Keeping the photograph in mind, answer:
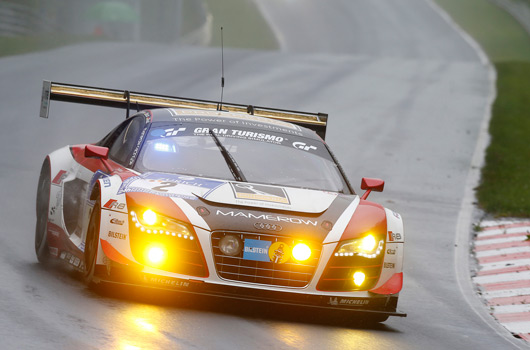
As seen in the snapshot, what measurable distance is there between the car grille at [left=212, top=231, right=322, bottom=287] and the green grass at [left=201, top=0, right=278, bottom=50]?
3758 cm

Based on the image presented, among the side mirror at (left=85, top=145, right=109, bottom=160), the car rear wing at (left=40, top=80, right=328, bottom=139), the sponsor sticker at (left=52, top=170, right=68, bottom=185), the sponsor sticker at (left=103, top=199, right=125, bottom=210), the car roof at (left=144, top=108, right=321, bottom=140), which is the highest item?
the car rear wing at (left=40, top=80, right=328, bottom=139)

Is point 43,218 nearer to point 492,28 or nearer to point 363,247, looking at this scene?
point 363,247

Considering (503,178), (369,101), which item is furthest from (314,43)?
(503,178)

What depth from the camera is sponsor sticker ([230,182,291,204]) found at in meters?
6.96

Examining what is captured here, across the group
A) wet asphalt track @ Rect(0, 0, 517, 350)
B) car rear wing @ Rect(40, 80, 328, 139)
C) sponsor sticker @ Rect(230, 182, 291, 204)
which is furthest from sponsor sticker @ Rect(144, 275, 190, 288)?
car rear wing @ Rect(40, 80, 328, 139)

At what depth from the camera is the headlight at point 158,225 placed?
664cm

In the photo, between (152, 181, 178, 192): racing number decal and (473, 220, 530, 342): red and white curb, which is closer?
(152, 181, 178, 192): racing number decal

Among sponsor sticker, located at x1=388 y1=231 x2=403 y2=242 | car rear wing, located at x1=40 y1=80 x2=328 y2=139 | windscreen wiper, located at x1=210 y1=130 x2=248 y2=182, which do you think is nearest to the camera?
sponsor sticker, located at x1=388 y1=231 x2=403 y2=242

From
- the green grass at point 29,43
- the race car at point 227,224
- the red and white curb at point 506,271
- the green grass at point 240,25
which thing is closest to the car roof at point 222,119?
the race car at point 227,224

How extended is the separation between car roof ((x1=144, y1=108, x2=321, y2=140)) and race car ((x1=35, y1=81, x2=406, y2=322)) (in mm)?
89

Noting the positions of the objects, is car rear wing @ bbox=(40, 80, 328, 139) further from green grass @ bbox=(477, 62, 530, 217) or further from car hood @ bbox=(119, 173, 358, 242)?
green grass @ bbox=(477, 62, 530, 217)

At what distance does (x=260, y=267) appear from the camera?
6.68 meters

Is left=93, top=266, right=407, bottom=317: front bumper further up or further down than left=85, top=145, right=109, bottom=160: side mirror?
further down

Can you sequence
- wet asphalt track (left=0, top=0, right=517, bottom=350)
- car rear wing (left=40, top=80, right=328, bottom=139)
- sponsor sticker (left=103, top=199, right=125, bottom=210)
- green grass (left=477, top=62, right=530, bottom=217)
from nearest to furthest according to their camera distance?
1. wet asphalt track (left=0, top=0, right=517, bottom=350)
2. sponsor sticker (left=103, top=199, right=125, bottom=210)
3. car rear wing (left=40, top=80, right=328, bottom=139)
4. green grass (left=477, top=62, right=530, bottom=217)
